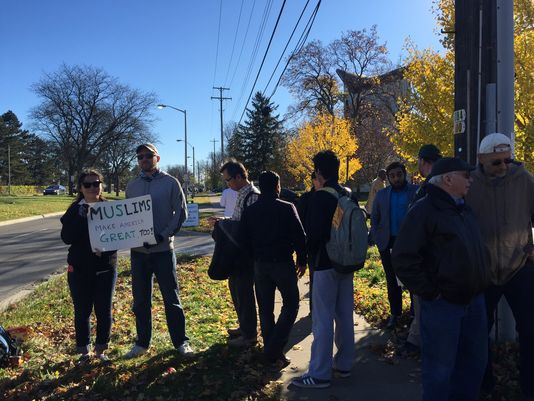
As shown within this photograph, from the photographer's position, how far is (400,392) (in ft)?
12.8

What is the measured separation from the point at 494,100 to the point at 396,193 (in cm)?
141

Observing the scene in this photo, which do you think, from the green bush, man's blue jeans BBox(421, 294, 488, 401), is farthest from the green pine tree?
man's blue jeans BBox(421, 294, 488, 401)

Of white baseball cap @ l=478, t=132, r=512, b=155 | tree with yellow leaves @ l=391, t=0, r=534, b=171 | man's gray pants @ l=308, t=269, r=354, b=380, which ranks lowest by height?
man's gray pants @ l=308, t=269, r=354, b=380

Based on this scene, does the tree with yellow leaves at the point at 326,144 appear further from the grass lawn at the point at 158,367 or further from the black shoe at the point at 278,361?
the black shoe at the point at 278,361

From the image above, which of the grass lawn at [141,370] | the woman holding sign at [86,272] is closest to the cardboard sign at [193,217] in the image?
the grass lawn at [141,370]

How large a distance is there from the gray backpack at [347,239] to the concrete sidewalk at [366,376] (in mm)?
1028

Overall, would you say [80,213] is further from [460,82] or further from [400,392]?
[460,82]

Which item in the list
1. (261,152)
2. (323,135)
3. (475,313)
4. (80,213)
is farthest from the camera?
(261,152)

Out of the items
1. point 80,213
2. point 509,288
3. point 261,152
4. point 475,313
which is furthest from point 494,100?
point 261,152

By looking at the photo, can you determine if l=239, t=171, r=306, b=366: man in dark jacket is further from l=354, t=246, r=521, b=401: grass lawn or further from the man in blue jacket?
the man in blue jacket

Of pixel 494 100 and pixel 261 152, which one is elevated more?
pixel 261 152

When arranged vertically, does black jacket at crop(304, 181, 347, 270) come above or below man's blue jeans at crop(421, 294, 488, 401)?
above

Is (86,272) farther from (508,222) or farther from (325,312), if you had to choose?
(508,222)

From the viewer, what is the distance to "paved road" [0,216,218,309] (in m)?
9.75
